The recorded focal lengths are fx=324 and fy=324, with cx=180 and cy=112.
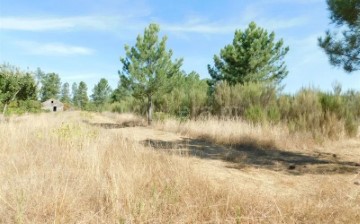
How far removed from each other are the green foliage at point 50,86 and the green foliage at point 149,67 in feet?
207

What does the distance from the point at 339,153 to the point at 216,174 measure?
4.63m

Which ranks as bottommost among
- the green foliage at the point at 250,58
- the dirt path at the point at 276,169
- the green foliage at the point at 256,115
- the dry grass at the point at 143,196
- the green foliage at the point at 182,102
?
the dirt path at the point at 276,169

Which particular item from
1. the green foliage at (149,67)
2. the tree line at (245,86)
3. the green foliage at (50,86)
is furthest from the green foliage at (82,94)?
the green foliage at (149,67)

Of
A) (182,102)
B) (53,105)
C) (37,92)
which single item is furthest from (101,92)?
(182,102)

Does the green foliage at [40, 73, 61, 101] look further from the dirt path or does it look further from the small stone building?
the dirt path

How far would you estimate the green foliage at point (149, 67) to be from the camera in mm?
19469

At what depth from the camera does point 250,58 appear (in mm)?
23203

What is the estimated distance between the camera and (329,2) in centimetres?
666

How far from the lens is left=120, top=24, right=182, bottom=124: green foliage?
1947 centimetres

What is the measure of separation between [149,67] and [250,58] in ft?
25.6

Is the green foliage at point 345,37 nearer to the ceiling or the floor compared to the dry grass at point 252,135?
nearer to the ceiling

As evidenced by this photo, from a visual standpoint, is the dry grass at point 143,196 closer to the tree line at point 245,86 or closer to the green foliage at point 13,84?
the tree line at point 245,86

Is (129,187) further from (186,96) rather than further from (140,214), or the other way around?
(186,96)

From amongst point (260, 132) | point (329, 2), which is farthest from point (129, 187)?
point (260, 132)
